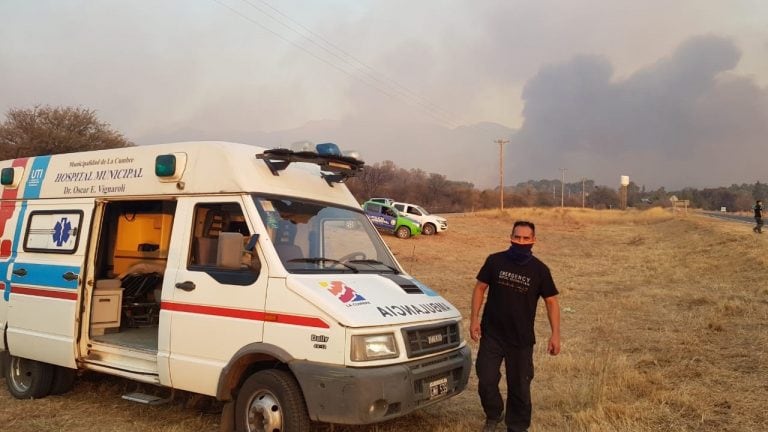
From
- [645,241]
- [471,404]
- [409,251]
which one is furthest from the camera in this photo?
[645,241]

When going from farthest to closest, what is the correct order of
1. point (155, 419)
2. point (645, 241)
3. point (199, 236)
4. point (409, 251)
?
1. point (645, 241)
2. point (409, 251)
3. point (155, 419)
4. point (199, 236)

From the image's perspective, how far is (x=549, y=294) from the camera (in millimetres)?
5156

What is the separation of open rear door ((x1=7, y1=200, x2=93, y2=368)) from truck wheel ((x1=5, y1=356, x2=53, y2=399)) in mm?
189

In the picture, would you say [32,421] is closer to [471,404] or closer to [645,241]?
[471,404]

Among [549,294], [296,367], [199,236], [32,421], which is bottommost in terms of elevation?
[32,421]

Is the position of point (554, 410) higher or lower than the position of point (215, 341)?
lower

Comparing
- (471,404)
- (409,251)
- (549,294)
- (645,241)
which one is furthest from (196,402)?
(645,241)

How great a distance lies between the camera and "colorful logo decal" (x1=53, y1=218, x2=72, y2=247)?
263 inches

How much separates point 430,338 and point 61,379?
14.8ft

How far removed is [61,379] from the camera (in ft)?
22.4

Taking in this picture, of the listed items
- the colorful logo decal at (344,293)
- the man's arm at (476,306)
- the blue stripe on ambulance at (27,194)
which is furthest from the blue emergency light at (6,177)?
the man's arm at (476,306)

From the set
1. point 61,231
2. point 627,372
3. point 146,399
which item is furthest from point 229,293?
point 627,372

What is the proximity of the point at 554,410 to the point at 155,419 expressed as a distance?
401 cm

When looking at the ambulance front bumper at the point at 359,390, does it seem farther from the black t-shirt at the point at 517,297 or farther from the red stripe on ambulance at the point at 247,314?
the black t-shirt at the point at 517,297
